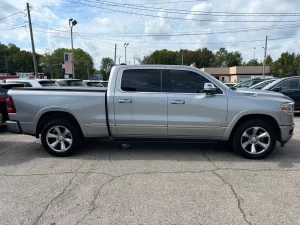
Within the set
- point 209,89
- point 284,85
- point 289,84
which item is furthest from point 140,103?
point 289,84

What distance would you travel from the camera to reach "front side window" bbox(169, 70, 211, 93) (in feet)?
17.5

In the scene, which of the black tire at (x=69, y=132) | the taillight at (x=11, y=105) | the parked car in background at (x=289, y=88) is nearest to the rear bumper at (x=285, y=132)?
the black tire at (x=69, y=132)

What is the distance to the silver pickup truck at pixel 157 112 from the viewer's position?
17.1ft

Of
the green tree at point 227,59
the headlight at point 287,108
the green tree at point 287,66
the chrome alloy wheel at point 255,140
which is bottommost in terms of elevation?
the chrome alloy wheel at point 255,140

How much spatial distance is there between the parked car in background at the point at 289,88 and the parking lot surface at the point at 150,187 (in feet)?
18.8

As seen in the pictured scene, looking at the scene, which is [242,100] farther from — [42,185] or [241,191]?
[42,185]

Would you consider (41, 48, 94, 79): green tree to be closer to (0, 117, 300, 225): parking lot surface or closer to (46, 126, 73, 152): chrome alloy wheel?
(46, 126, 73, 152): chrome alloy wheel

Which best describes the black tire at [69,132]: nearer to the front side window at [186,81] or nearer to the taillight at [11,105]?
the taillight at [11,105]

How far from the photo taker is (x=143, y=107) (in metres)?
5.28

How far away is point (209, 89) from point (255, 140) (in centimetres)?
142

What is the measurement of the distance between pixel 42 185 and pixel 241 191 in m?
3.04

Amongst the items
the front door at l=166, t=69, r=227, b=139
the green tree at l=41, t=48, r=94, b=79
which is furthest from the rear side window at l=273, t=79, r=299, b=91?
the green tree at l=41, t=48, r=94, b=79

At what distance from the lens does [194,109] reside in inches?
206

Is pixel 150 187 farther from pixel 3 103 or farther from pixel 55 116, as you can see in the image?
pixel 3 103
